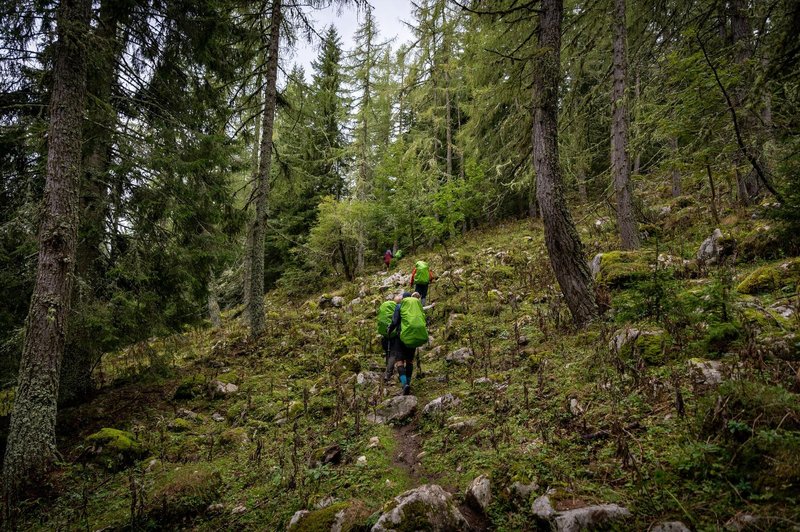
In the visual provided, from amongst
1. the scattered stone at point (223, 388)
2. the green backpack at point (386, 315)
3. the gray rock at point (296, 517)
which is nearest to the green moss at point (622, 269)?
the green backpack at point (386, 315)

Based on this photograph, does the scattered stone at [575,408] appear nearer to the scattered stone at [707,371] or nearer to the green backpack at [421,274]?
the scattered stone at [707,371]

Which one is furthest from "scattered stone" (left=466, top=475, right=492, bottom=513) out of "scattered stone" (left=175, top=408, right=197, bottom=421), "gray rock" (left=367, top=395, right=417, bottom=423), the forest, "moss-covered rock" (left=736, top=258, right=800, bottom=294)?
"scattered stone" (left=175, top=408, right=197, bottom=421)

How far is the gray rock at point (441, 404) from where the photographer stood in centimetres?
536

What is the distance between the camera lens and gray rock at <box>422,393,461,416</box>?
17.6ft

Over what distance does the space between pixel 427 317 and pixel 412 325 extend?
407 centimetres

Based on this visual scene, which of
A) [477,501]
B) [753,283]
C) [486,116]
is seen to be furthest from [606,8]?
[477,501]

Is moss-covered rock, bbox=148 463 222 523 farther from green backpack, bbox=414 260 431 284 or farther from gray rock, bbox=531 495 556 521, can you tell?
green backpack, bbox=414 260 431 284

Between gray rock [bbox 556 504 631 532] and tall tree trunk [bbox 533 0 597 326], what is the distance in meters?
4.21

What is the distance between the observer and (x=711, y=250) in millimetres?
7082

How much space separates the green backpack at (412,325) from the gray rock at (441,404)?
3.91 ft

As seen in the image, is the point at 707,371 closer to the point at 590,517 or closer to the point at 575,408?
the point at 575,408

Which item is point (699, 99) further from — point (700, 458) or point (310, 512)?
point (310, 512)

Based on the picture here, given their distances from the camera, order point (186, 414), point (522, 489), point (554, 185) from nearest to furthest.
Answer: point (522, 489), point (554, 185), point (186, 414)

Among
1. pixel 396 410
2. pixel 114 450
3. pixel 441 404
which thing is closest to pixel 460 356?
pixel 441 404
